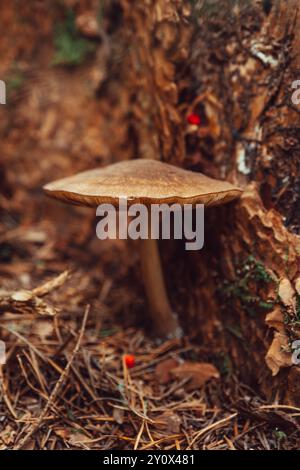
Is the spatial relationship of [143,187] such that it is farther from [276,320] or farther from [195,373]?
[195,373]

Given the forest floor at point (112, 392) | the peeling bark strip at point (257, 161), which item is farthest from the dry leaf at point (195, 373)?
the peeling bark strip at point (257, 161)

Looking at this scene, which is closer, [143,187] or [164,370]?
[143,187]

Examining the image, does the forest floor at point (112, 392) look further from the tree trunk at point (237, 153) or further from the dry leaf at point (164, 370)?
the tree trunk at point (237, 153)

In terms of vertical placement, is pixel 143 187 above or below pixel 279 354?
above

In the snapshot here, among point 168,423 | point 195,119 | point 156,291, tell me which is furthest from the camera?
point 156,291

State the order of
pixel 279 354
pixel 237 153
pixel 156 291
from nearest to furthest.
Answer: pixel 279 354, pixel 237 153, pixel 156 291

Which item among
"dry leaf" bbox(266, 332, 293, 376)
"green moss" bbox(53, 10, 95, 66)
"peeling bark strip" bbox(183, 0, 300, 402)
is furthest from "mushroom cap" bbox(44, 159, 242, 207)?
"green moss" bbox(53, 10, 95, 66)

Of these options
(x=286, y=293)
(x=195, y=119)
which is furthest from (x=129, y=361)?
(x=195, y=119)

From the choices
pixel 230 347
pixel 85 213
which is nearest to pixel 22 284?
pixel 85 213

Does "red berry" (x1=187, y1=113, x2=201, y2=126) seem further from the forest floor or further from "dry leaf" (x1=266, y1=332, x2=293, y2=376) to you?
"dry leaf" (x1=266, y1=332, x2=293, y2=376)
